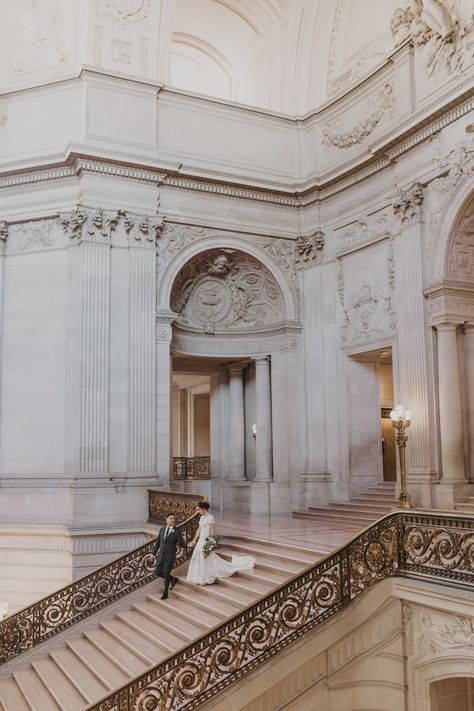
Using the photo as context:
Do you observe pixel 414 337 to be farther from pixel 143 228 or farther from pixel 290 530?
pixel 143 228

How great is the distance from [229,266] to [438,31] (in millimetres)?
6681

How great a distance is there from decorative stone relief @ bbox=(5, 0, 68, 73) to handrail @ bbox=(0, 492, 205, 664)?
1050 centimetres

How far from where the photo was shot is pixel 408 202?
14.0 m

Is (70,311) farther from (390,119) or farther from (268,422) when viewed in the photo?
(390,119)

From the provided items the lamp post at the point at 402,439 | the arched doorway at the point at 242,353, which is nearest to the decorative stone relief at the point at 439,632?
the lamp post at the point at 402,439

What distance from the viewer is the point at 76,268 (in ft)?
49.6

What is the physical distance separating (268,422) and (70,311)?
17.6 ft

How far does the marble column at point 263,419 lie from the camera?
1719cm

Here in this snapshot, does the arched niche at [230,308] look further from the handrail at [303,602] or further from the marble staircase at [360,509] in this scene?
the handrail at [303,602]

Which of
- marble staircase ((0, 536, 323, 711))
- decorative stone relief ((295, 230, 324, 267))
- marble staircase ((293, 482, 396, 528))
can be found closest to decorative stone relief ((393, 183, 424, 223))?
decorative stone relief ((295, 230, 324, 267))

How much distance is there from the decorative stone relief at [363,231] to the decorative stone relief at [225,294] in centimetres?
196

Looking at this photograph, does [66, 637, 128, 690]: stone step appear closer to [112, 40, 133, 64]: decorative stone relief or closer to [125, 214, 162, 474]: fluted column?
[125, 214, 162, 474]: fluted column

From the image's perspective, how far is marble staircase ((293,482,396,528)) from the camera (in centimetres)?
1419

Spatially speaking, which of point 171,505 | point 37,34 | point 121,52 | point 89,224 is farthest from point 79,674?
point 37,34
